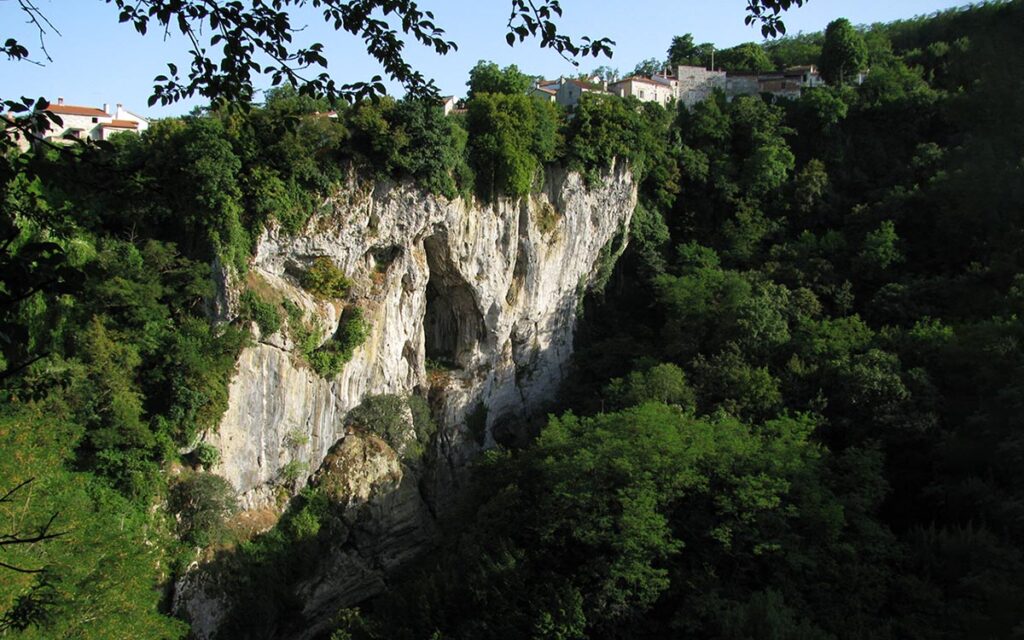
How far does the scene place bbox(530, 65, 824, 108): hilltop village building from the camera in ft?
122

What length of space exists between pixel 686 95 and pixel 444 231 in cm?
1907

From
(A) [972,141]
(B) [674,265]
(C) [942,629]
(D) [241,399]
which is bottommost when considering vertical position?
(C) [942,629]

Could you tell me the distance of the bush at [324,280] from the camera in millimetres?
22391

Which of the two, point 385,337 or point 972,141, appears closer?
point 385,337

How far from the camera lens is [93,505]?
16.9 meters

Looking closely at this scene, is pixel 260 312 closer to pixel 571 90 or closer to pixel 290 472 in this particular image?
pixel 290 472

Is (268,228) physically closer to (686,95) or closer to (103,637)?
(103,637)

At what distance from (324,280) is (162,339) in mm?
4611

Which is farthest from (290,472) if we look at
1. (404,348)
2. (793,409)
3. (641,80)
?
(641,80)

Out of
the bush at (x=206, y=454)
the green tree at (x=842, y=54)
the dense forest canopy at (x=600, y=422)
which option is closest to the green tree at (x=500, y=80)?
the dense forest canopy at (x=600, y=422)

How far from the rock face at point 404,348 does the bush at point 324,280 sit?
0.20 meters

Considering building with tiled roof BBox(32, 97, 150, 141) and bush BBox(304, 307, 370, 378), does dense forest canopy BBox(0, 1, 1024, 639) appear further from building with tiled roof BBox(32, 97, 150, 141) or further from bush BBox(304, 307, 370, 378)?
building with tiled roof BBox(32, 97, 150, 141)

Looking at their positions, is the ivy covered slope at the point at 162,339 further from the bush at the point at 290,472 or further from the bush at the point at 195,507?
the bush at the point at 290,472

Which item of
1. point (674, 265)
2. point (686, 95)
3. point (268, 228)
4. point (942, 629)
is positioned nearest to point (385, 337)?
point (268, 228)
